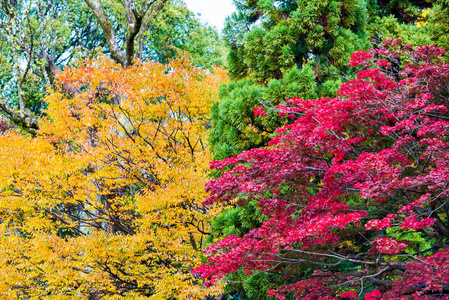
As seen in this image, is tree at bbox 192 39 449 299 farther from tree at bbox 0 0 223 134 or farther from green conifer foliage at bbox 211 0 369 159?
tree at bbox 0 0 223 134

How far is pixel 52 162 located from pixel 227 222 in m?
4.01

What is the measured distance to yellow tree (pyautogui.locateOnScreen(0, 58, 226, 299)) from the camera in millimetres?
6629

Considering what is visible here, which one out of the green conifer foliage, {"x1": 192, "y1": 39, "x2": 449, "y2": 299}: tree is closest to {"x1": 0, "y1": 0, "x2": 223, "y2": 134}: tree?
the green conifer foliage

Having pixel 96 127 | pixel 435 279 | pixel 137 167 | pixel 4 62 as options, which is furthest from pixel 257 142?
pixel 4 62

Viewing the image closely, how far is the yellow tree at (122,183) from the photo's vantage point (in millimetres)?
6629

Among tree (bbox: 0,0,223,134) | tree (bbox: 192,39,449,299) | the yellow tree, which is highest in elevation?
tree (bbox: 0,0,223,134)

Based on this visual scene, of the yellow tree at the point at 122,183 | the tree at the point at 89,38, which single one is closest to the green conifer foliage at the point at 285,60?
the yellow tree at the point at 122,183

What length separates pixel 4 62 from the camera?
16641mm

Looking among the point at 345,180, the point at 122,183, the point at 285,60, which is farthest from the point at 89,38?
the point at 345,180

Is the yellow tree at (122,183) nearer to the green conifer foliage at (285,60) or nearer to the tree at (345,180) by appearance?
the green conifer foliage at (285,60)

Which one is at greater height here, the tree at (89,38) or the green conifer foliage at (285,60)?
the tree at (89,38)

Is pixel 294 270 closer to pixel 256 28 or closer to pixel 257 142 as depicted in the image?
pixel 257 142

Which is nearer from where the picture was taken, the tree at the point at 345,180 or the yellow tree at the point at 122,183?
the tree at the point at 345,180

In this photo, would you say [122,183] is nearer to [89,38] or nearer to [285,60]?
[285,60]
